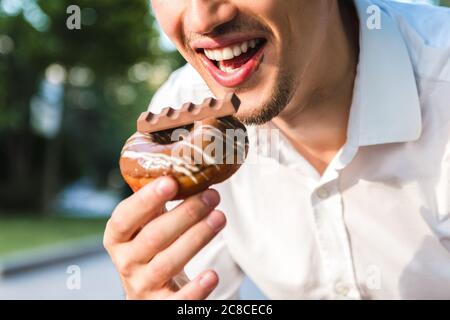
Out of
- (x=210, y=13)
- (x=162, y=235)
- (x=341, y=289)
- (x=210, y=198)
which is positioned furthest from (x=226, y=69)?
(x=341, y=289)

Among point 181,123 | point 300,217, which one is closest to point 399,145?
point 300,217

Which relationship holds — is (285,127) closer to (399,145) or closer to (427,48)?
(399,145)

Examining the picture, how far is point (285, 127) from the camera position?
3.20m

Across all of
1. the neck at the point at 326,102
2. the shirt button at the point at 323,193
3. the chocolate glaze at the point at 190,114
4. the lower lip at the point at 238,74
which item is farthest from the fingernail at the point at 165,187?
the shirt button at the point at 323,193

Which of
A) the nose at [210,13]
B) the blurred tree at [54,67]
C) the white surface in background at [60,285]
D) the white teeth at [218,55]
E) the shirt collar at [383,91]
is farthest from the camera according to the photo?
the blurred tree at [54,67]

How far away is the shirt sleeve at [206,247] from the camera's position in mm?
3562

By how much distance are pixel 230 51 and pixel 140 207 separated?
80 cm

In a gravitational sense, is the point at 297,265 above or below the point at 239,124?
below

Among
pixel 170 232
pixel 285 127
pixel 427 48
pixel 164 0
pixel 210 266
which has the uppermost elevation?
pixel 164 0

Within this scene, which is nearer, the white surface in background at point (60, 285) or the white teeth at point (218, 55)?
the white teeth at point (218, 55)

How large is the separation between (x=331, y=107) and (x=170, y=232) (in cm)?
132

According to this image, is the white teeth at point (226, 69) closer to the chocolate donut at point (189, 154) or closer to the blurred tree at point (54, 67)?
the chocolate donut at point (189, 154)

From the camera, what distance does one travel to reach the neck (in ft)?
10.0

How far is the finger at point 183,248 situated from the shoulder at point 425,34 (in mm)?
1449
